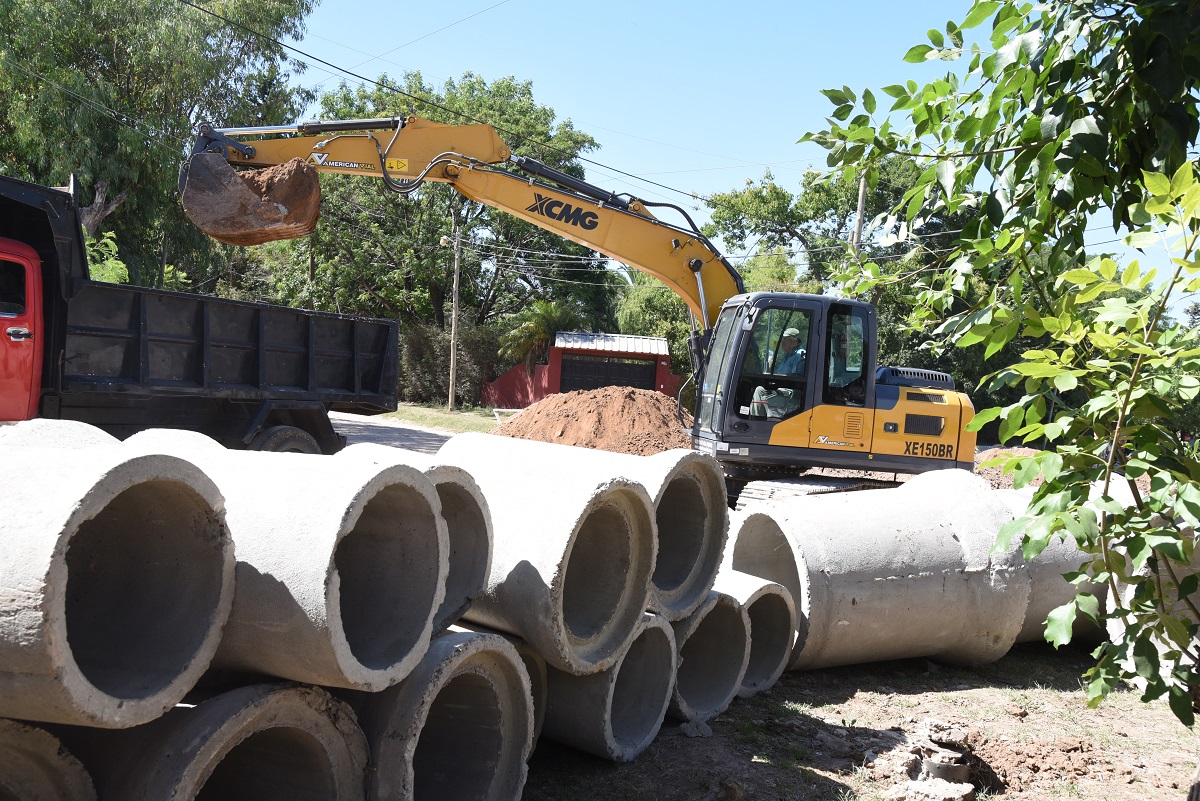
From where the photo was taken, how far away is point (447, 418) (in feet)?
92.4

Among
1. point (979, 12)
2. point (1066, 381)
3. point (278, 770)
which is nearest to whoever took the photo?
point (1066, 381)

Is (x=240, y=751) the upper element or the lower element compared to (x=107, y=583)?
lower

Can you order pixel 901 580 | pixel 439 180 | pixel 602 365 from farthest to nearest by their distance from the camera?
pixel 602 365, pixel 439 180, pixel 901 580

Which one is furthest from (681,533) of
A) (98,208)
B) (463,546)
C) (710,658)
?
(98,208)

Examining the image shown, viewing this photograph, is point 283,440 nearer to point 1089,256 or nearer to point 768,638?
point 768,638

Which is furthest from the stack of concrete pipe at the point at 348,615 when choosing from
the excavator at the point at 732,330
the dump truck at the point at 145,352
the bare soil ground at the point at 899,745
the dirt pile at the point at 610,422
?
the dirt pile at the point at 610,422

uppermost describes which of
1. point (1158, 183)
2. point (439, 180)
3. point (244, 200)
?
point (439, 180)

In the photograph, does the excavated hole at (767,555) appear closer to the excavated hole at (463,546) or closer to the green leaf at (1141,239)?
the excavated hole at (463,546)

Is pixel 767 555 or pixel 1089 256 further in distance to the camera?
pixel 767 555

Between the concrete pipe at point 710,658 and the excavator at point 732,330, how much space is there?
4.50 m

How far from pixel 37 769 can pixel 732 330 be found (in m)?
8.48

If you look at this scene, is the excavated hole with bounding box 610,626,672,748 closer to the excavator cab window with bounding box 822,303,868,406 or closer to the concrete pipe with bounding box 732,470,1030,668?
the concrete pipe with bounding box 732,470,1030,668

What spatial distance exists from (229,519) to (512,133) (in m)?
34.3

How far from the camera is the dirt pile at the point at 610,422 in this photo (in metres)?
16.0
